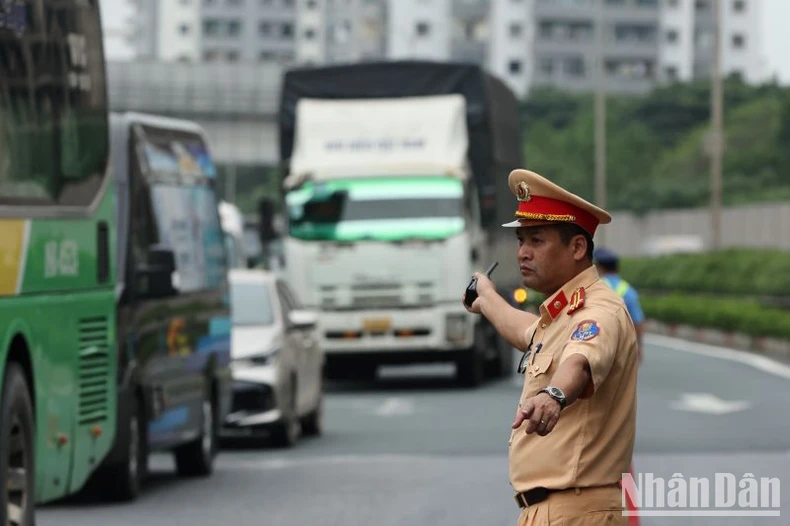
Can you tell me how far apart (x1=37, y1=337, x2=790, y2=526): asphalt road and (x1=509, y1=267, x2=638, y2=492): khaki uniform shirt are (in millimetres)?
7450

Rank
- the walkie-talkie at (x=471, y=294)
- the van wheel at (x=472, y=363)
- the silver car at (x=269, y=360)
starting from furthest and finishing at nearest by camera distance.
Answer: the van wheel at (x=472, y=363) < the silver car at (x=269, y=360) < the walkie-talkie at (x=471, y=294)

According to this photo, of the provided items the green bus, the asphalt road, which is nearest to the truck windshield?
the asphalt road

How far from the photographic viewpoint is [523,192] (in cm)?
596

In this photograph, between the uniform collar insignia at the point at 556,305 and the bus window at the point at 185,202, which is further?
the bus window at the point at 185,202

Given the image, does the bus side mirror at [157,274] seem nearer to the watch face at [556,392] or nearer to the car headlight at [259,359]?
the car headlight at [259,359]

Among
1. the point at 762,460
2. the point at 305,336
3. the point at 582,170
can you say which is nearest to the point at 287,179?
the point at 305,336

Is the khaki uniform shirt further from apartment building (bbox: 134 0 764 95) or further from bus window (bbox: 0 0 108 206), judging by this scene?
apartment building (bbox: 134 0 764 95)

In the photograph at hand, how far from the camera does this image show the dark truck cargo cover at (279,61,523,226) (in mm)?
29609

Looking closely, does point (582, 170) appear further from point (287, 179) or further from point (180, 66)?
point (287, 179)

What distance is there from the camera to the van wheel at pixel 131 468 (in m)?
14.6

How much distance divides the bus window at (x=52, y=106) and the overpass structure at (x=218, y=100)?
225 ft

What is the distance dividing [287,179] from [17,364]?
1900 cm

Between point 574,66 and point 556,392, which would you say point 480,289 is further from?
point 574,66

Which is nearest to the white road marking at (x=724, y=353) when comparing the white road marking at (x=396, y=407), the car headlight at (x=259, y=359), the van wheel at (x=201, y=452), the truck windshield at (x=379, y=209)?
the truck windshield at (x=379, y=209)
